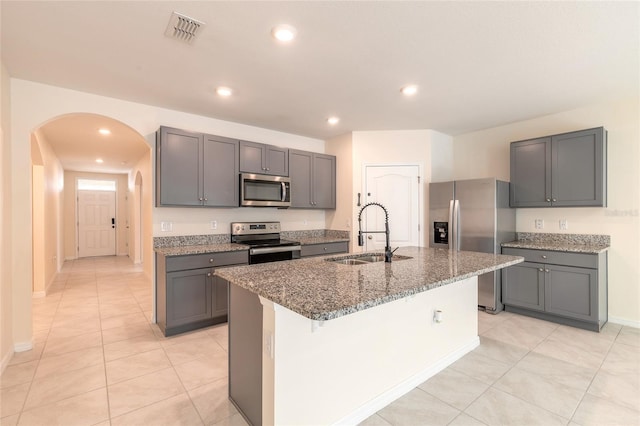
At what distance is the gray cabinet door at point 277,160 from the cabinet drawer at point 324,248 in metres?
1.09

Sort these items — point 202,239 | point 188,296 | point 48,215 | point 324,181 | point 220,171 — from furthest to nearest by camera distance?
point 48,215
point 324,181
point 202,239
point 220,171
point 188,296

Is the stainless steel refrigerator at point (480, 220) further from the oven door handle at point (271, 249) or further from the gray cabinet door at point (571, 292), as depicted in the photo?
the oven door handle at point (271, 249)

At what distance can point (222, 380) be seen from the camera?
2293 mm

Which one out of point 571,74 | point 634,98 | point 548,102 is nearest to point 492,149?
point 548,102

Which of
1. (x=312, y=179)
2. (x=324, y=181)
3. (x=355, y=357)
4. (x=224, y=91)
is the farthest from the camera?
(x=324, y=181)

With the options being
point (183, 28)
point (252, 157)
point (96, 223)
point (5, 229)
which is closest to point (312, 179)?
point (252, 157)

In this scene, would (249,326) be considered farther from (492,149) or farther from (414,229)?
(492,149)

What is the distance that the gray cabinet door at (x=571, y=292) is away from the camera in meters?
3.17

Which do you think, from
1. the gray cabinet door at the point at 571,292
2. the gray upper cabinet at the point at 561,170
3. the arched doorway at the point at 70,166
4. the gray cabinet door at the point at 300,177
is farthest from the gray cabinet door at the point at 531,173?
the arched doorway at the point at 70,166

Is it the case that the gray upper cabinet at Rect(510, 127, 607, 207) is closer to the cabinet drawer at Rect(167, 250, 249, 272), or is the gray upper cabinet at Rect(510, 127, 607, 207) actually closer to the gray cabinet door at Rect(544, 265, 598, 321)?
the gray cabinet door at Rect(544, 265, 598, 321)

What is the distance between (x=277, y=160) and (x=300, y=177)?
45cm

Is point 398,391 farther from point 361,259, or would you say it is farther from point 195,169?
point 195,169

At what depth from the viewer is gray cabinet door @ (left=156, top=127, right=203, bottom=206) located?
326cm

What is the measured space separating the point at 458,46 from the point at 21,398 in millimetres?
3954
